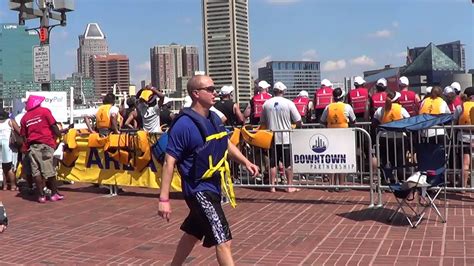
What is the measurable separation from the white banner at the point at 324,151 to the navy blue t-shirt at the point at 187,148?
14.6 ft

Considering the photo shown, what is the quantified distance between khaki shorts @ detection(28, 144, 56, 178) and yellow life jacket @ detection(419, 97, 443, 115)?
6304 mm

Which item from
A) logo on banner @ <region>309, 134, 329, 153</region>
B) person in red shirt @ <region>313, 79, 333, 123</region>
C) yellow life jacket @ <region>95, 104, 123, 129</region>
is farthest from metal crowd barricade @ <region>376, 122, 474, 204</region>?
yellow life jacket @ <region>95, 104, 123, 129</region>

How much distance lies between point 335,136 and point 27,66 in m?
10.1

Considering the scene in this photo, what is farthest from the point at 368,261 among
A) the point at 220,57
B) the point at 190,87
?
the point at 220,57

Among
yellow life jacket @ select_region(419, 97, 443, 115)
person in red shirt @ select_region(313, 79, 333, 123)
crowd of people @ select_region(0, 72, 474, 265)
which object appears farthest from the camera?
person in red shirt @ select_region(313, 79, 333, 123)

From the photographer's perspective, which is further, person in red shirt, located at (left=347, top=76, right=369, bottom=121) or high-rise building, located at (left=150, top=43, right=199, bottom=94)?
high-rise building, located at (left=150, top=43, right=199, bottom=94)

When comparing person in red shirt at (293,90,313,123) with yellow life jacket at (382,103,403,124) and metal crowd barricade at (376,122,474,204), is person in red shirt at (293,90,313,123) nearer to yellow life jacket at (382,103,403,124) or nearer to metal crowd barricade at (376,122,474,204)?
metal crowd barricade at (376,122,474,204)

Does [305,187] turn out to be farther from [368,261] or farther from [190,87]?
[190,87]

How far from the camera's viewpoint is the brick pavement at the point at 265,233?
5.64 metres

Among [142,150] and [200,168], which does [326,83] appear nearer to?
[142,150]

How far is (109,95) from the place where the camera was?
443 inches

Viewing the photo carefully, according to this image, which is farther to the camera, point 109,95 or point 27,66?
point 27,66

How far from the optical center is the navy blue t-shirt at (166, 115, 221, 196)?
13.9ft

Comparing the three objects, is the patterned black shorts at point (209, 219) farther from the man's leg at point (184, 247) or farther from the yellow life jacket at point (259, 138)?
the yellow life jacket at point (259, 138)
